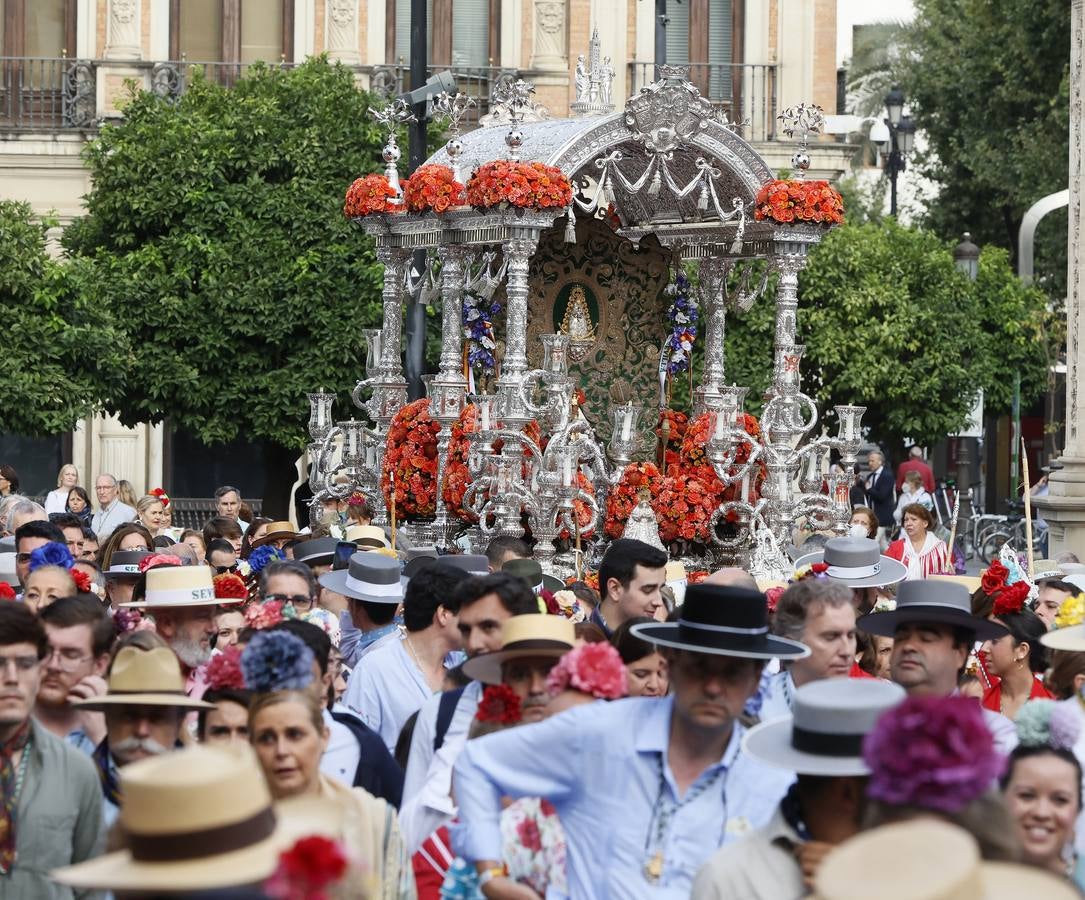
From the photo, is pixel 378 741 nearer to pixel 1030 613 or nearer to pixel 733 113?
pixel 1030 613

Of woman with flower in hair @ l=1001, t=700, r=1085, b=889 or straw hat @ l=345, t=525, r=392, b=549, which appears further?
straw hat @ l=345, t=525, r=392, b=549

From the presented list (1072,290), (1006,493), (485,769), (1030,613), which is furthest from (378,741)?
(1006,493)

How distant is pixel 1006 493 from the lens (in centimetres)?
5238

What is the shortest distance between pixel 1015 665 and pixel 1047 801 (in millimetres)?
3754

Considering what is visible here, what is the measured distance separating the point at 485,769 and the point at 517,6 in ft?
106

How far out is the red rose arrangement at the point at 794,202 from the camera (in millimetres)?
17188

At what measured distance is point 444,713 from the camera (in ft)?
24.3

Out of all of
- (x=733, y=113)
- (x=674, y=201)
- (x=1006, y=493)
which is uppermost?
(x=733, y=113)

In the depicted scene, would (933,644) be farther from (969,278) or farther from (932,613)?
(969,278)

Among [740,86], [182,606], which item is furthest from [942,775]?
[740,86]

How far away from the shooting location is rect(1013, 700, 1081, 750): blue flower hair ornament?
621 cm

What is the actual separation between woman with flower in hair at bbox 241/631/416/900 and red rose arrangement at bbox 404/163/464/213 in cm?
1109

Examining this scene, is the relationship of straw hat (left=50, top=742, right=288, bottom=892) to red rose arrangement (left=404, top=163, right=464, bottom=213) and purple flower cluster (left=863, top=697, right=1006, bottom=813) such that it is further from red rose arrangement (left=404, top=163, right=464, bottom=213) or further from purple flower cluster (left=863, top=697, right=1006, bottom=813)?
red rose arrangement (left=404, top=163, right=464, bottom=213)

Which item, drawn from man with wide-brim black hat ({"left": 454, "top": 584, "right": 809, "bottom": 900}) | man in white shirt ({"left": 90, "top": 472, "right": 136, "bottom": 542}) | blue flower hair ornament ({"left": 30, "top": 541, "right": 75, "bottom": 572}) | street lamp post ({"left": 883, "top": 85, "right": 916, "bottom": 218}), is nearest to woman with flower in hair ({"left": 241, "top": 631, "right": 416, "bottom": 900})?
man with wide-brim black hat ({"left": 454, "top": 584, "right": 809, "bottom": 900})
